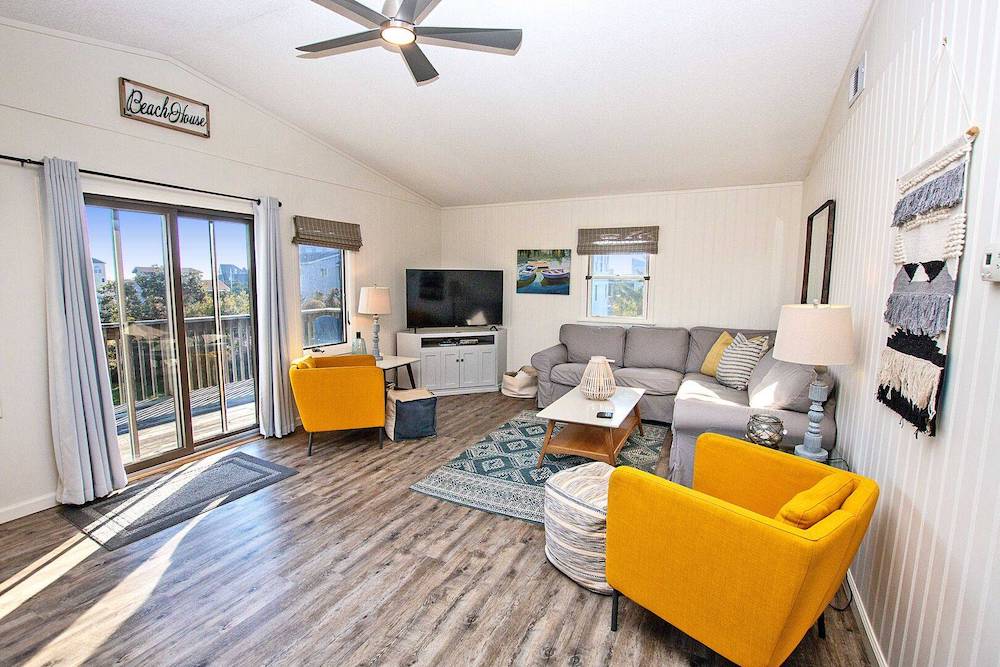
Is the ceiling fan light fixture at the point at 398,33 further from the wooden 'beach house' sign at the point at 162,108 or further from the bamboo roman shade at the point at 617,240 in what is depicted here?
the bamboo roman shade at the point at 617,240

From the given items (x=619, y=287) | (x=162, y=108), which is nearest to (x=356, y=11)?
(x=162, y=108)

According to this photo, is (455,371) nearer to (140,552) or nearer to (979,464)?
(140,552)

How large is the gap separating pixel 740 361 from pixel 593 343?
1.60 metres

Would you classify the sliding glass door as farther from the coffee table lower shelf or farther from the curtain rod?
the coffee table lower shelf

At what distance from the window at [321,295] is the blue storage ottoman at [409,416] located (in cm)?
118

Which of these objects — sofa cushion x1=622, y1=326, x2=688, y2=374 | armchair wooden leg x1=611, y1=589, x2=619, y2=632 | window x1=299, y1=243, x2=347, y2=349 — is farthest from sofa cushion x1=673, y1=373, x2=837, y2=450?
window x1=299, y1=243, x2=347, y2=349

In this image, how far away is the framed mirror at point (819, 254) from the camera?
3090 millimetres

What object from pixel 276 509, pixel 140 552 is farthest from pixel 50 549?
pixel 276 509

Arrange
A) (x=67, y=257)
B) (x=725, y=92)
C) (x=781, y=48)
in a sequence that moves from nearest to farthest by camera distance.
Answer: (x=781, y=48), (x=67, y=257), (x=725, y=92)

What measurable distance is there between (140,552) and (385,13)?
2.98 m

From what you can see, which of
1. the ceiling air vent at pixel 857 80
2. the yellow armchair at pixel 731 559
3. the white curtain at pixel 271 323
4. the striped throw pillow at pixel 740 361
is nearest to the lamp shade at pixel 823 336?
the yellow armchair at pixel 731 559

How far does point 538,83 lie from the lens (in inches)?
129

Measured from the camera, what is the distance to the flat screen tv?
5.75 meters

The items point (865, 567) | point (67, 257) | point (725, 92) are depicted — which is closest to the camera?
point (865, 567)
